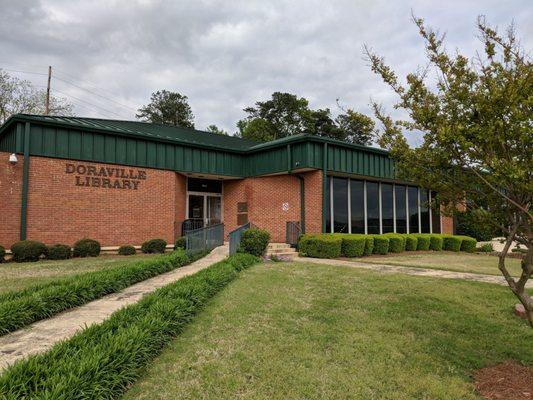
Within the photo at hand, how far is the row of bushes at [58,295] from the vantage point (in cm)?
513

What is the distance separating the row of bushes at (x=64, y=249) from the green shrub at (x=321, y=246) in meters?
4.83

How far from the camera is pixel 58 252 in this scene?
12914 millimetres

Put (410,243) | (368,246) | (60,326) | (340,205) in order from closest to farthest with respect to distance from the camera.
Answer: (60,326) < (368,246) < (340,205) < (410,243)

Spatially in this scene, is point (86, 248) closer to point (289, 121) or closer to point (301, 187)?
point (301, 187)

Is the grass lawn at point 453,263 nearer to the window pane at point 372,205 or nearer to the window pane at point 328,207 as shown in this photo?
the window pane at point 372,205

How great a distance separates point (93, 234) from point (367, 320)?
12084 mm

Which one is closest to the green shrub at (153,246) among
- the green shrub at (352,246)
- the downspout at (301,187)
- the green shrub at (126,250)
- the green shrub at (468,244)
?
the green shrub at (126,250)

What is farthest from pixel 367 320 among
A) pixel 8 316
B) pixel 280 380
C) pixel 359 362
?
pixel 8 316

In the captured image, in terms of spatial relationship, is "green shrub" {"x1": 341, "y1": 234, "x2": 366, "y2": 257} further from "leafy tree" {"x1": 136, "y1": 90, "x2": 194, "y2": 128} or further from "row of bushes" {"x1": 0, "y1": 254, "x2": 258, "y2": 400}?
"leafy tree" {"x1": 136, "y1": 90, "x2": 194, "y2": 128}

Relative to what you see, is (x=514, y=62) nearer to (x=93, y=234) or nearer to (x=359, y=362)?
(x=359, y=362)

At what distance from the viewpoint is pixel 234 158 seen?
18984 mm

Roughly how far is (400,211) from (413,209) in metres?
1.11

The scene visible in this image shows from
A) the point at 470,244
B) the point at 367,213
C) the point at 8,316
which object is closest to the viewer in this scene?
the point at 8,316

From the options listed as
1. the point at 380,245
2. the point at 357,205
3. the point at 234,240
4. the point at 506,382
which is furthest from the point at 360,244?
the point at 506,382
